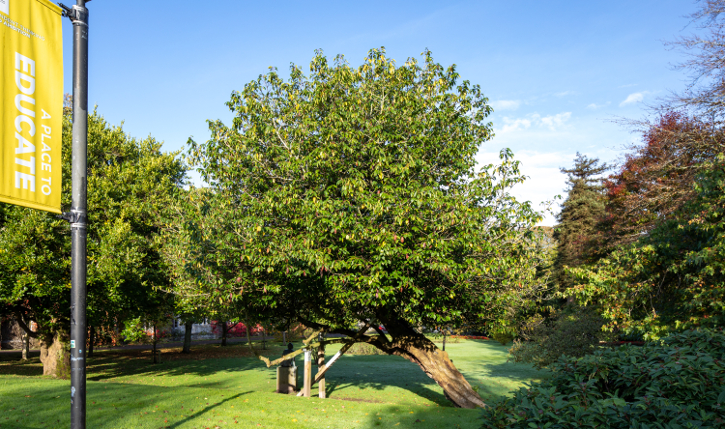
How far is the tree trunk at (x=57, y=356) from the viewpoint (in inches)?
770

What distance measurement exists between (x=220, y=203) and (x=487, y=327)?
8.74 metres

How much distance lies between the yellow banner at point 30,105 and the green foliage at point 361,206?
523 centimetres

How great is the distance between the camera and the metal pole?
500 centimetres

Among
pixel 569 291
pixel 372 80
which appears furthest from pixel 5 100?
pixel 569 291

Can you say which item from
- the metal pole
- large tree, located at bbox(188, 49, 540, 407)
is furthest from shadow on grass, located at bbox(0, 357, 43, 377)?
the metal pole

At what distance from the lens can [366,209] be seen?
10477 millimetres

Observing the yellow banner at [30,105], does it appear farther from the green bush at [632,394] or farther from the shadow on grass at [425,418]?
the shadow on grass at [425,418]

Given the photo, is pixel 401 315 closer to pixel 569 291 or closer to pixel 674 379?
pixel 569 291

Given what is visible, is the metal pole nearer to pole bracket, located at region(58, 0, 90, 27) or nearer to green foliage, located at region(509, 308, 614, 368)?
pole bracket, located at region(58, 0, 90, 27)

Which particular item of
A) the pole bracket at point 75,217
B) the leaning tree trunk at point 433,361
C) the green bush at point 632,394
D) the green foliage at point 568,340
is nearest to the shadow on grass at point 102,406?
the leaning tree trunk at point 433,361

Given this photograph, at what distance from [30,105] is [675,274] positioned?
1505 centimetres

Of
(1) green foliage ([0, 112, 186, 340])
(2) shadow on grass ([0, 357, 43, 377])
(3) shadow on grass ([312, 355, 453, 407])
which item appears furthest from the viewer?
(2) shadow on grass ([0, 357, 43, 377])

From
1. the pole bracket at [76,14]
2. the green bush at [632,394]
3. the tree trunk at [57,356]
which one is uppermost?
the pole bracket at [76,14]

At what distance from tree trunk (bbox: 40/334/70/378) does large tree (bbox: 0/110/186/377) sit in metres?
0.04
